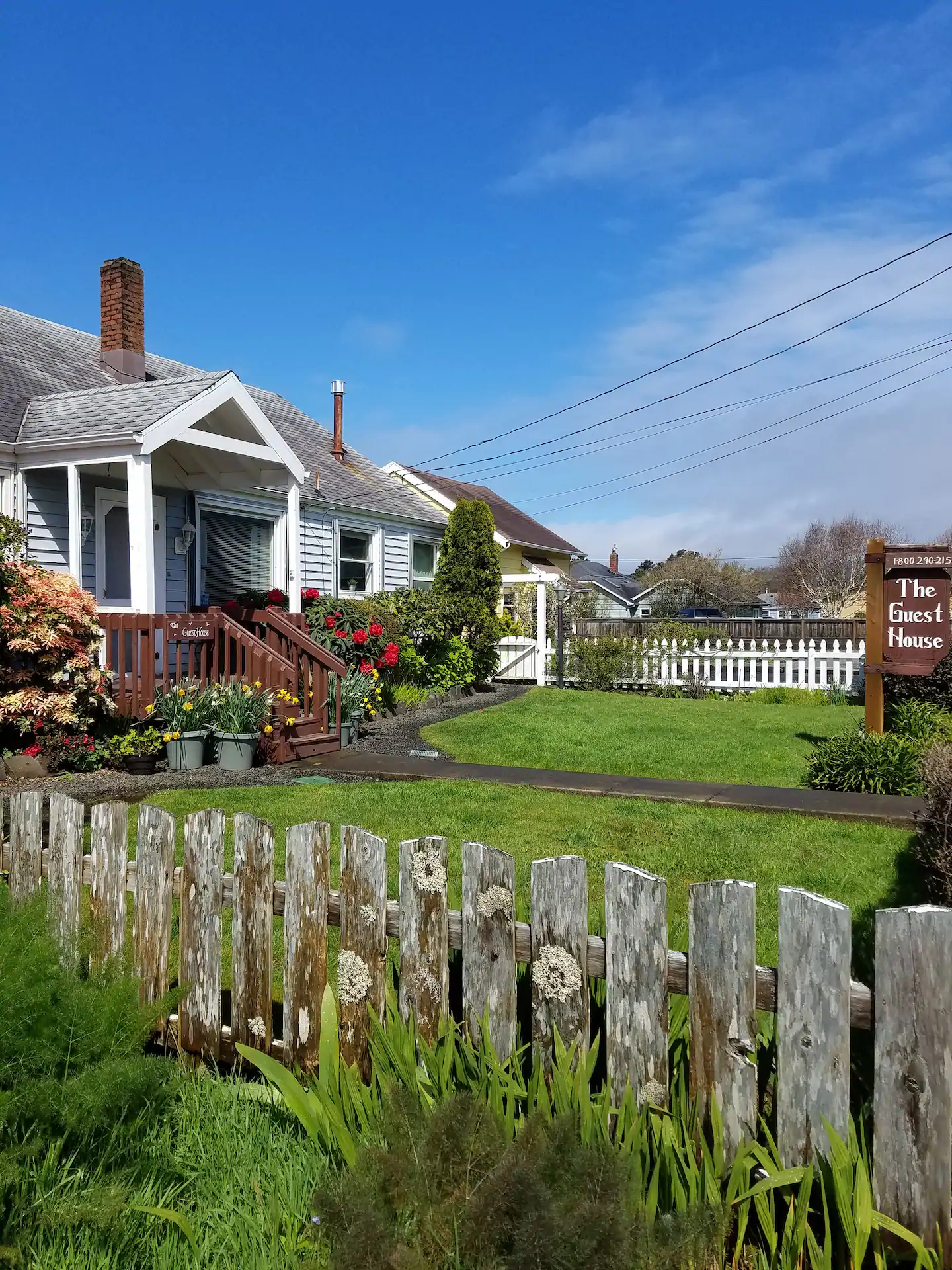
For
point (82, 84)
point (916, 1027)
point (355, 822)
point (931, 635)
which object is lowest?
point (355, 822)

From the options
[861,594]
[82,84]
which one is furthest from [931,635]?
[861,594]

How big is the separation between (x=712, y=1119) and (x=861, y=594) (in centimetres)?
4980

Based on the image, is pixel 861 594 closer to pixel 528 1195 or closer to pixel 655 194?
pixel 655 194

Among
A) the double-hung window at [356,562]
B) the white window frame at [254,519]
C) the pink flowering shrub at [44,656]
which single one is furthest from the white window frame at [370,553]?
the pink flowering shrub at [44,656]

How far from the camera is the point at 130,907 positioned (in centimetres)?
369

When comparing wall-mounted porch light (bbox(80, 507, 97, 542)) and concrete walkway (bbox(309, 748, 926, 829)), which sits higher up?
wall-mounted porch light (bbox(80, 507, 97, 542))

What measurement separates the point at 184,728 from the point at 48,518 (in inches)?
169

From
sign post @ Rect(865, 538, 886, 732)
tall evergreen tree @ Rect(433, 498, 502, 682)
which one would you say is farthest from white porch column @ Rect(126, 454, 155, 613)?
sign post @ Rect(865, 538, 886, 732)

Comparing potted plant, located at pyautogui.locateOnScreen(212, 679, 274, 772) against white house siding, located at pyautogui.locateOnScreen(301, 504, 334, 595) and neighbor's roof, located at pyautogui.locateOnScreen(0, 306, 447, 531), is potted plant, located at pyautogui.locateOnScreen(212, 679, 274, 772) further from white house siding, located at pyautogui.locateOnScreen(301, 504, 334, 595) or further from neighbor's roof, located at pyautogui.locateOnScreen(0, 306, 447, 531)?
white house siding, located at pyautogui.locateOnScreen(301, 504, 334, 595)

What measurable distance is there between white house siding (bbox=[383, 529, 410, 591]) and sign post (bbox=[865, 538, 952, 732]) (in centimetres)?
1071

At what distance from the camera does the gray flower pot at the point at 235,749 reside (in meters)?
9.05

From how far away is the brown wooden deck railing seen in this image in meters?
9.45

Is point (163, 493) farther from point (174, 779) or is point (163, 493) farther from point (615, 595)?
point (615, 595)

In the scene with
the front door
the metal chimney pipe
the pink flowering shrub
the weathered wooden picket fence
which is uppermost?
the metal chimney pipe
